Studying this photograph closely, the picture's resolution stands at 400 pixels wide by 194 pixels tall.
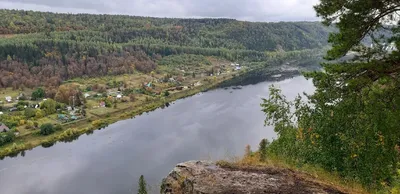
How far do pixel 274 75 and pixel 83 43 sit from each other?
38167 millimetres

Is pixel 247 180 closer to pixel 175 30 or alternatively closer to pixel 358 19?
pixel 358 19

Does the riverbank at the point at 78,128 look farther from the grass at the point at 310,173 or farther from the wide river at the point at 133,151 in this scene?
the grass at the point at 310,173

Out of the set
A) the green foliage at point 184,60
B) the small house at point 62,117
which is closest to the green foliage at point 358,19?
the small house at point 62,117

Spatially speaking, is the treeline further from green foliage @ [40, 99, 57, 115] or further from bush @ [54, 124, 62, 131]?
bush @ [54, 124, 62, 131]

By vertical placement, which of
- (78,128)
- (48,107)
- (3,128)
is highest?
(48,107)

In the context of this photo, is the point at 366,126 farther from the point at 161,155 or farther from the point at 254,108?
the point at 254,108

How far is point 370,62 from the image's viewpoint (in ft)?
16.9

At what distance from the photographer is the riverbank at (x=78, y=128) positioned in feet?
85.8

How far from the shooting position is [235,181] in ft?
16.4

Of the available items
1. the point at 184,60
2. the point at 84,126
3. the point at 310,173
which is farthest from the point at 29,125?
the point at 184,60

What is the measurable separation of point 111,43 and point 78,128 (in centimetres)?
4722

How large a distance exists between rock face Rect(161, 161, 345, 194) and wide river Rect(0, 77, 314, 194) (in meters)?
8.73

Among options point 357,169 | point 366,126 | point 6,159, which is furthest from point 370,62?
point 6,159

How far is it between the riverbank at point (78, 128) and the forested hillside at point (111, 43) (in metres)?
17.4
